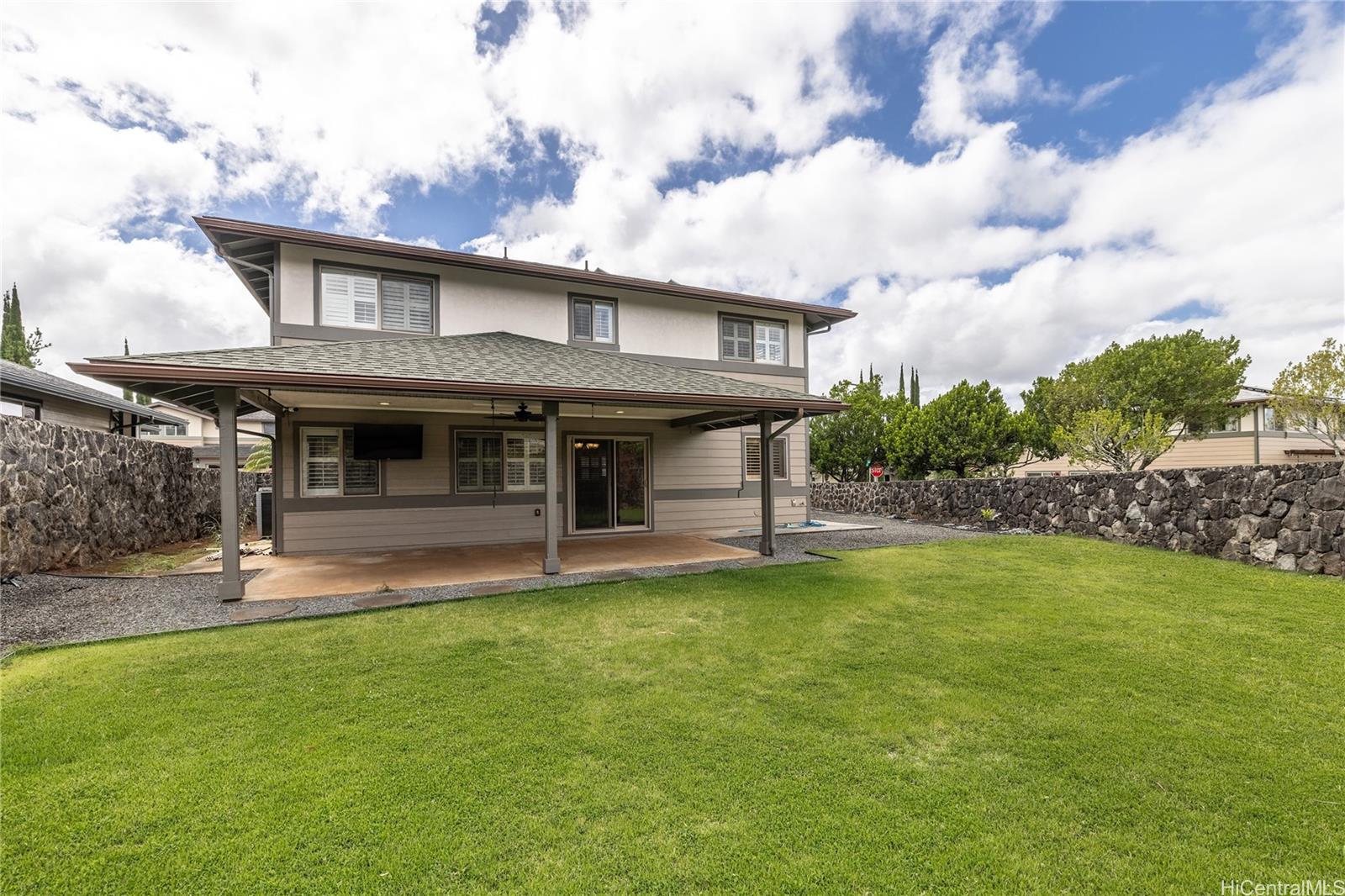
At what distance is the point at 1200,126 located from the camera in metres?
10.0

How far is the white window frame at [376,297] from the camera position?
9070 mm

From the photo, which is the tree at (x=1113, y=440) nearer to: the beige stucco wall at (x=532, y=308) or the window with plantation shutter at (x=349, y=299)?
the beige stucco wall at (x=532, y=308)

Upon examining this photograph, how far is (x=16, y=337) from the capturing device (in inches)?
931

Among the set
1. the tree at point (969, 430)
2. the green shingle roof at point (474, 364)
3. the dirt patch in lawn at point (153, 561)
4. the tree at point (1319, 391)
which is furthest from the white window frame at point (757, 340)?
the tree at point (1319, 391)

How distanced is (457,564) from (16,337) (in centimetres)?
3125

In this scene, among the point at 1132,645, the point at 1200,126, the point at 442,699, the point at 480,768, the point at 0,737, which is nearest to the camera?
the point at 480,768

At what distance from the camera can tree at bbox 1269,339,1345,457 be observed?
14432 mm

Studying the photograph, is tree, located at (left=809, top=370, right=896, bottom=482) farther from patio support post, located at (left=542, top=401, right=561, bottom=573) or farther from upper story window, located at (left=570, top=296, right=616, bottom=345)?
patio support post, located at (left=542, top=401, right=561, bottom=573)

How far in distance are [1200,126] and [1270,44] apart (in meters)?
1.90

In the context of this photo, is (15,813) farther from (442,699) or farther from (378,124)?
(378,124)

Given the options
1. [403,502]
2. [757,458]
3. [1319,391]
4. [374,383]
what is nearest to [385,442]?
[403,502]

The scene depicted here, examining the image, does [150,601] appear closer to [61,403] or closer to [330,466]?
[330,466]

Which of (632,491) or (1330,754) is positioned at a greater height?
(632,491)

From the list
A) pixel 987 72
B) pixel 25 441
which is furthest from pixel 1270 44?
pixel 25 441
